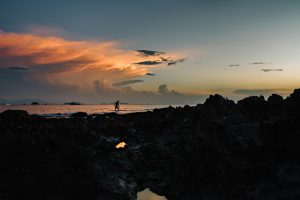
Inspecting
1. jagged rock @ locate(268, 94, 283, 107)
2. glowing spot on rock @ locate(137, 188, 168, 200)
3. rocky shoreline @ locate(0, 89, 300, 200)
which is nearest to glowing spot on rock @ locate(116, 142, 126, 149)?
rocky shoreline @ locate(0, 89, 300, 200)

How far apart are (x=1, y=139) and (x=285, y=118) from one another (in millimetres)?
17693

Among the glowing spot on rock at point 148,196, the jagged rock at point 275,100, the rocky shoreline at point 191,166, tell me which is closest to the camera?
the rocky shoreline at point 191,166

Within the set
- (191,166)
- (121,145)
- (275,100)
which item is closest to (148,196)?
(191,166)

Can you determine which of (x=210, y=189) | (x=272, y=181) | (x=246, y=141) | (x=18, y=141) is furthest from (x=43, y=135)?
(x=272, y=181)

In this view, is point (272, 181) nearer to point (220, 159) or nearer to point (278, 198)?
point (278, 198)

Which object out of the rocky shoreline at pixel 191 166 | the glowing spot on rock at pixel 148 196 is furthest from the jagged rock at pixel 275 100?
the glowing spot on rock at pixel 148 196

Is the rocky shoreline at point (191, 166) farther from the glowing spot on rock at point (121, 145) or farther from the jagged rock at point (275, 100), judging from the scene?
the glowing spot on rock at point (121, 145)

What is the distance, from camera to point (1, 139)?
66.1 ft

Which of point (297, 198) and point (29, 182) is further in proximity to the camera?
point (29, 182)

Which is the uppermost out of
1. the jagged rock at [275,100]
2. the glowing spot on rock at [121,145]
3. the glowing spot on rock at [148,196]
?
the jagged rock at [275,100]

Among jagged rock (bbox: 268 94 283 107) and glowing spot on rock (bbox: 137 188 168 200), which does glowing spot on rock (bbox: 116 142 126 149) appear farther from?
jagged rock (bbox: 268 94 283 107)

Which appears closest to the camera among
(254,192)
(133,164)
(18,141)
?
(254,192)

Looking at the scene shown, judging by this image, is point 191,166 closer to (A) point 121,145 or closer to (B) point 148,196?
(B) point 148,196

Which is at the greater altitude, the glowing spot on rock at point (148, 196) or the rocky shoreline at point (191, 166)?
the rocky shoreline at point (191, 166)
